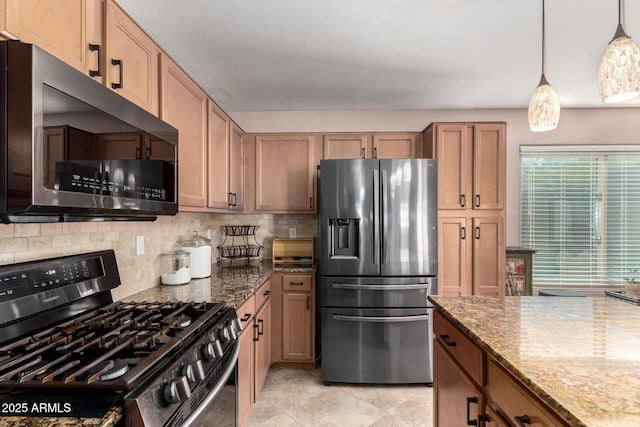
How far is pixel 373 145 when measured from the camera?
3.34m

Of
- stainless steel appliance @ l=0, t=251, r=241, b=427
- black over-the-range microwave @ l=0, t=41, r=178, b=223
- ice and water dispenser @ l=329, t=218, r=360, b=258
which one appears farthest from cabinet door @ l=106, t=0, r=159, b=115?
ice and water dispenser @ l=329, t=218, r=360, b=258

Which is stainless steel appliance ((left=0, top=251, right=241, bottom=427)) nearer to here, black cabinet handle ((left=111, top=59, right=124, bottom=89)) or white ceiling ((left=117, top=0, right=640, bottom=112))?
black cabinet handle ((left=111, top=59, right=124, bottom=89))

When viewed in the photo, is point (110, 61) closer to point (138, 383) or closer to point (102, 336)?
point (102, 336)

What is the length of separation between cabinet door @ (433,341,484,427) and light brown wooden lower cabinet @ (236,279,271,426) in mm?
1012

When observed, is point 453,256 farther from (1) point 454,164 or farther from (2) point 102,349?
(2) point 102,349

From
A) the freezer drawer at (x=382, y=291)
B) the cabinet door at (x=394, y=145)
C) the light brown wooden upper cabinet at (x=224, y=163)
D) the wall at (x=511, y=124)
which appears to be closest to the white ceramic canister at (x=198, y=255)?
the light brown wooden upper cabinet at (x=224, y=163)

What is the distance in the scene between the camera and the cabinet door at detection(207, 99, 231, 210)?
2.31 metres

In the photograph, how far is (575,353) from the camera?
3.39 feet

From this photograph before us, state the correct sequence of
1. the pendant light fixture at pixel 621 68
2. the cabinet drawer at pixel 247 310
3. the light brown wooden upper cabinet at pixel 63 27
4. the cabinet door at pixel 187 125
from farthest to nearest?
the cabinet drawer at pixel 247 310
the cabinet door at pixel 187 125
the pendant light fixture at pixel 621 68
the light brown wooden upper cabinet at pixel 63 27

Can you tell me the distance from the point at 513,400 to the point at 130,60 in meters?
1.83

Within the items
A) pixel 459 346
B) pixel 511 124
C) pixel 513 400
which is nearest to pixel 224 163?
pixel 459 346

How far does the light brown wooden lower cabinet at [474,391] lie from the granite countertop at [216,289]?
3.44ft

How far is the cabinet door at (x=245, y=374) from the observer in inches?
76.6

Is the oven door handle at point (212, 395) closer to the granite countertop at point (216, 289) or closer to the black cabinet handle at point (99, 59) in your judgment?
Answer: the granite countertop at point (216, 289)
